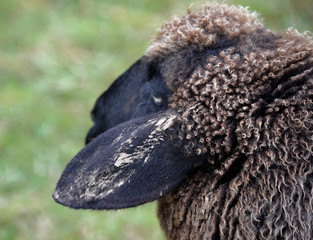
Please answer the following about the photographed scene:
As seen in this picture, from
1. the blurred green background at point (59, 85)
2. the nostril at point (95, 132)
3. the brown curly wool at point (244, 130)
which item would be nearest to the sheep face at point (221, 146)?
the brown curly wool at point (244, 130)

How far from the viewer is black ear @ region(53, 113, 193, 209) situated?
2430 millimetres

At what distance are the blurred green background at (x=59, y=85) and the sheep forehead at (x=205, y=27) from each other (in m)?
1.41

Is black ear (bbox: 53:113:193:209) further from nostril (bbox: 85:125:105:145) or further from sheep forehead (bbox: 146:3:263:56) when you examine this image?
nostril (bbox: 85:125:105:145)

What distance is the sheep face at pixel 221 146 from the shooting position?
7.72ft

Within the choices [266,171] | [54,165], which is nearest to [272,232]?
[266,171]

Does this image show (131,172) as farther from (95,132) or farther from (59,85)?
(59,85)

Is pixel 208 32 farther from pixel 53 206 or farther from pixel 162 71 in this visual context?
pixel 53 206

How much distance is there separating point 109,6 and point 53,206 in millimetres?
3586

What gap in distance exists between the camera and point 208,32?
267cm

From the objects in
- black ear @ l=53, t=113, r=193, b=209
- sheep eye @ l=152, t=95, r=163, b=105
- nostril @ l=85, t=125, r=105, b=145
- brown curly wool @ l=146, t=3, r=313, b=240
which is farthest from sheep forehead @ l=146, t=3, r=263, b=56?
nostril @ l=85, t=125, r=105, b=145

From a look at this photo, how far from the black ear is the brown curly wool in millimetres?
94

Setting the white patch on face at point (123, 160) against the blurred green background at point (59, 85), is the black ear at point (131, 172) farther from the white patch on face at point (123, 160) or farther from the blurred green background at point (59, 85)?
the blurred green background at point (59, 85)

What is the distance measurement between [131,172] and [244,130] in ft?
1.80

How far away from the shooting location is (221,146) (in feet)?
8.02
